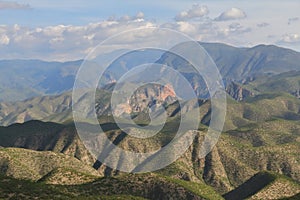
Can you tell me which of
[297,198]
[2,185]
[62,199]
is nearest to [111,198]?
[62,199]

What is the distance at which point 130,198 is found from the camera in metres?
195

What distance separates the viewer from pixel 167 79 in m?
195

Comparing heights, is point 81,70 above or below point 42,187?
above

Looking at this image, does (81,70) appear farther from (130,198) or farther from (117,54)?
(130,198)

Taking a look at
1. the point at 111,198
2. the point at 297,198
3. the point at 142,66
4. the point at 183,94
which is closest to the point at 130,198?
the point at 111,198

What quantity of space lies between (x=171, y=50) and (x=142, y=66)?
1577 cm

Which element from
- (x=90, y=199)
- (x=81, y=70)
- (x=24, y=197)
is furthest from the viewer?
(x=90, y=199)

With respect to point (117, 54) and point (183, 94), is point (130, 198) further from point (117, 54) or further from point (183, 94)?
point (117, 54)

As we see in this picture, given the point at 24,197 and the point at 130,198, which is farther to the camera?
the point at 130,198

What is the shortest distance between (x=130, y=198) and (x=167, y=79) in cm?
4660

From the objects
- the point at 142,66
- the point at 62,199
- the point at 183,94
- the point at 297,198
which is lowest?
the point at 297,198

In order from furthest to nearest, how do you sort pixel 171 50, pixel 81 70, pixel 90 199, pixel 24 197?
pixel 90 199 < pixel 24 197 < pixel 171 50 < pixel 81 70

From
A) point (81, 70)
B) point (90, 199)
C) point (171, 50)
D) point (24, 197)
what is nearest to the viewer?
point (81, 70)

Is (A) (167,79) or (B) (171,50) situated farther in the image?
(A) (167,79)
